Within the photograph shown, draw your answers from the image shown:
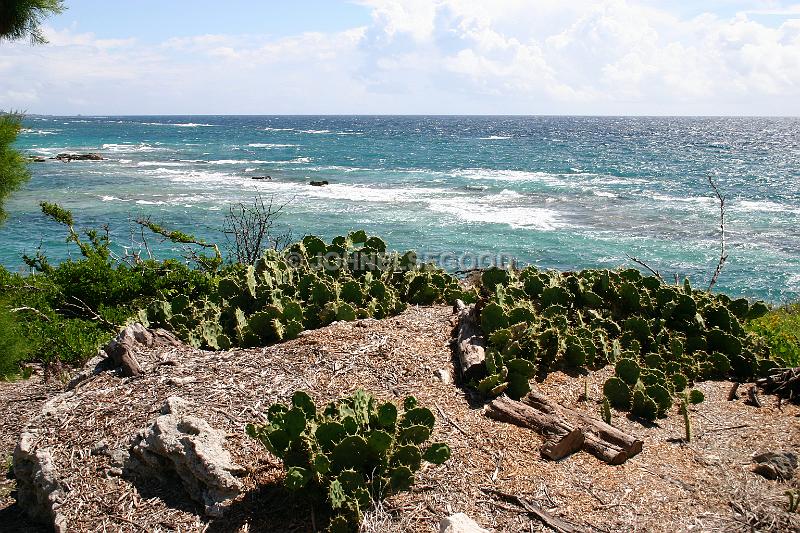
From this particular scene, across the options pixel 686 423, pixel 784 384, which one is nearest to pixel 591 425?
pixel 686 423

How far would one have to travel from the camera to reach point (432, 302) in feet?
20.8

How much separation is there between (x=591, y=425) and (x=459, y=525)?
5.27ft

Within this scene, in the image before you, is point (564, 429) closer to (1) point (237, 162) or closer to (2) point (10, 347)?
(2) point (10, 347)

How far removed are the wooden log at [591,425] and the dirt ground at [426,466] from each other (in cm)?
11

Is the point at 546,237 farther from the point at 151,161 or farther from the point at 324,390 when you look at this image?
the point at 151,161

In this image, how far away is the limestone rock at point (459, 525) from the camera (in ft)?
9.39

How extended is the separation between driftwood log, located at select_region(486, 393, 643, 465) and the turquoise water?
4831 mm

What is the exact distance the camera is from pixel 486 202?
27.7 m

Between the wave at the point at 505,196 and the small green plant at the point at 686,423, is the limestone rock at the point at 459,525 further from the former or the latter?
the wave at the point at 505,196

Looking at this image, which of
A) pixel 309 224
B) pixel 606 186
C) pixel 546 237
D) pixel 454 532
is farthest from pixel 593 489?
pixel 606 186

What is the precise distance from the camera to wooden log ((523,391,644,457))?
401 centimetres

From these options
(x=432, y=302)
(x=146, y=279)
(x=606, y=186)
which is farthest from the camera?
(x=606, y=186)

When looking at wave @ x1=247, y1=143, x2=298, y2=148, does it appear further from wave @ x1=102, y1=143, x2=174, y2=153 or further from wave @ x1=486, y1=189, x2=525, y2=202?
wave @ x1=486, y1=189, x2=525, y2=202

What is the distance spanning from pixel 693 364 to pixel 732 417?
0.80m
